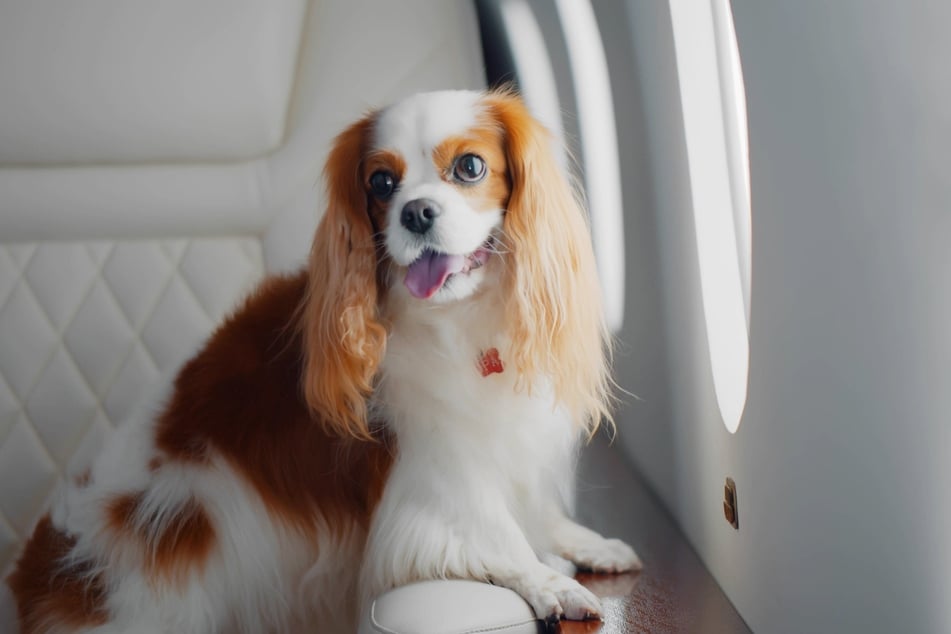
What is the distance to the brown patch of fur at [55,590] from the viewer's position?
52.1 inches

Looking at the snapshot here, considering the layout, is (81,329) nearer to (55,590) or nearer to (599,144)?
(55,590)

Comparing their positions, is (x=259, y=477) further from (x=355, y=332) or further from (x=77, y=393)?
A: (x=77, y=393)

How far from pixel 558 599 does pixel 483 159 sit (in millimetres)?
546

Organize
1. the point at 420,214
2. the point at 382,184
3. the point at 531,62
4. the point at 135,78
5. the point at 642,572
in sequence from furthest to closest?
the point at 135,78 < the point at 531,62 < the point at 642,572 < the point at 382,184 < the point at 420,214

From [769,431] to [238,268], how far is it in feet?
3.91

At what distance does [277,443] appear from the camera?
1.34 metres

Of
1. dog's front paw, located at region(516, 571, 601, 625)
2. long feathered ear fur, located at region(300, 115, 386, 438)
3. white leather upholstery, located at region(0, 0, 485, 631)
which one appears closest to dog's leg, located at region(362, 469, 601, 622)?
dog's front paw, located at region(516, 571, 601, 625)

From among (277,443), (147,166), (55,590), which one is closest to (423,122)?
(277,443)

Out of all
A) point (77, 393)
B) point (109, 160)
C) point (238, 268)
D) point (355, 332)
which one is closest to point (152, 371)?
point (77, 393)

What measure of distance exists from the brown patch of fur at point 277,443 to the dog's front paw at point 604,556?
Answer: 0.30 metres

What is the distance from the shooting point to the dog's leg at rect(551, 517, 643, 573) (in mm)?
1382

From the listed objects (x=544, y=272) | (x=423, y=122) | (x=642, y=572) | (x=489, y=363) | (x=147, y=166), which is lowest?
(x=642, y=572)

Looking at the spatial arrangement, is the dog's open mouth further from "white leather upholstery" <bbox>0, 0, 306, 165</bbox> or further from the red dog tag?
"white leather upholstery" <bbox>0, 0, 306, 165</bbox>

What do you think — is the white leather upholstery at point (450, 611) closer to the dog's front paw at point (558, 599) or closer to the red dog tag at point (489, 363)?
the dog's front paw at point (558, 599)
